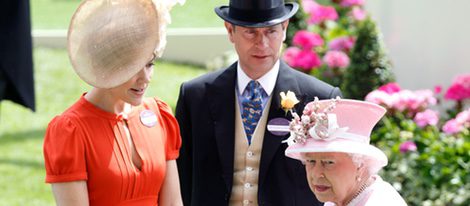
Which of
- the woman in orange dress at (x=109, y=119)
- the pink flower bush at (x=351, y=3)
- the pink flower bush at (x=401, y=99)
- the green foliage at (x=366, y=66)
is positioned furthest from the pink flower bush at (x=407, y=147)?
the pink flower bush at (x=351, y=3)

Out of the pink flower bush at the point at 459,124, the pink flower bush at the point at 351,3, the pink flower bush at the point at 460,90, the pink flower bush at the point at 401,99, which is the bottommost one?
the pink flower bush at the point at 351,3

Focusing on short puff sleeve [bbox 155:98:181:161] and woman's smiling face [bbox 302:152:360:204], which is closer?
woman's smiling face [bbox 302:152:360:204]

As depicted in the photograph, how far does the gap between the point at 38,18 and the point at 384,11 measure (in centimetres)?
664

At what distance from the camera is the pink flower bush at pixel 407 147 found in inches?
276

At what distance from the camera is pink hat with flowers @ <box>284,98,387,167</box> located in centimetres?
367

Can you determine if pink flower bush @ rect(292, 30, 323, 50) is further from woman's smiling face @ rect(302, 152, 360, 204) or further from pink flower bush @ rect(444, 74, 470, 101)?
woman's smiling face @ rect(302, 152, 360, 204)

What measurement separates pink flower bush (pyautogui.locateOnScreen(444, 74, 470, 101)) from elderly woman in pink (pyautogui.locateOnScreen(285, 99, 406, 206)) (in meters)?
4.04

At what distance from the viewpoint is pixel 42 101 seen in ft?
37.5

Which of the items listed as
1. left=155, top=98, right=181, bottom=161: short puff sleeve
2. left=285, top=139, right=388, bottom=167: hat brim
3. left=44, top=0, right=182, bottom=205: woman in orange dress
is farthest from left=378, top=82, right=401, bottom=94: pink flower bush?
left=285, top=139, right=388, bottom=167: hat brim

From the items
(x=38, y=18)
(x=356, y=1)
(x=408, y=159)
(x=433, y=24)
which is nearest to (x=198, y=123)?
(x=408, y=159)

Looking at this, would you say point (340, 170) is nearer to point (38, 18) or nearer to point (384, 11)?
point (384, 11)

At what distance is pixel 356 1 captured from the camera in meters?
11.3

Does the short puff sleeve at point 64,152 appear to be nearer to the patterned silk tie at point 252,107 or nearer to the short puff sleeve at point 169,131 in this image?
the short puff sleeve at point 169,131

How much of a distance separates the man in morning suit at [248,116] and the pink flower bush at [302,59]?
3.72 meters
